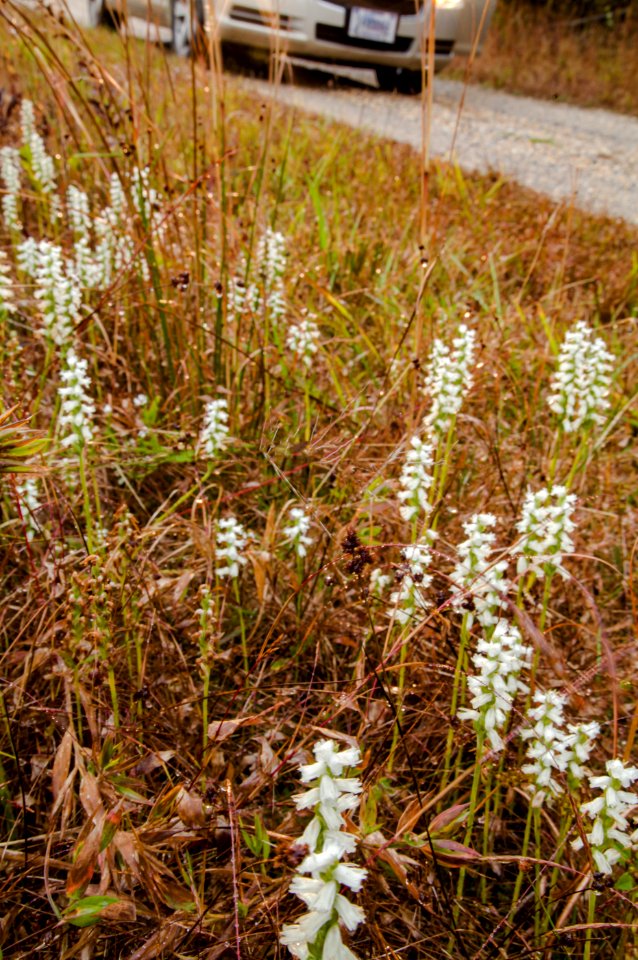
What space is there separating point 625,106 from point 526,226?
6681mm

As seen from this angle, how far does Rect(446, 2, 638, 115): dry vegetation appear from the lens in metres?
10.1

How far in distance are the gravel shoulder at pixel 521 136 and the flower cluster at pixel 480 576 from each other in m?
3.67

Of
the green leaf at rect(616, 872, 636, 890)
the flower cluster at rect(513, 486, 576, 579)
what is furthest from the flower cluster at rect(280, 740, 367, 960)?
the flower cluster at rect(513, 486, 576, 579)

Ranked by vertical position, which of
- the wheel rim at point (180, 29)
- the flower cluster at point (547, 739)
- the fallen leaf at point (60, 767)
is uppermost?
the wheel rim at point (180, 29)

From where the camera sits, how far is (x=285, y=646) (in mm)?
1749

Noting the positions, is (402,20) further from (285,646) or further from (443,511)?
(285,646)

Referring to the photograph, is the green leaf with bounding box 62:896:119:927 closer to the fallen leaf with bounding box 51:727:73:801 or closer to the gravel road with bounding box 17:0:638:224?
the fallen leaf with bounding box 51:727:73:801

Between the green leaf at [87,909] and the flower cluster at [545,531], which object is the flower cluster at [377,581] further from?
the green leaf at [87,909]

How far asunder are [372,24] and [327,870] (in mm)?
7793

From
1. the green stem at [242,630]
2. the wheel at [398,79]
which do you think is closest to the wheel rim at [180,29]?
the wheel at [398,79]

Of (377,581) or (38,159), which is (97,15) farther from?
(377,581)

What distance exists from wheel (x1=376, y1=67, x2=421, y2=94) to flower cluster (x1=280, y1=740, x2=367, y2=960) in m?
8.64

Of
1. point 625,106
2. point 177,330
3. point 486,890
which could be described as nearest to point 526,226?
point 177,330

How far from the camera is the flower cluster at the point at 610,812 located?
1.02 meters
